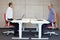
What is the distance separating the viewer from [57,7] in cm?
796

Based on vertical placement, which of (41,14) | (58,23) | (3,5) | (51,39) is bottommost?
(51,39)

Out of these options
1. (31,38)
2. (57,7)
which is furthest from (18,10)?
(31,38)

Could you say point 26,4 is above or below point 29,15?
above

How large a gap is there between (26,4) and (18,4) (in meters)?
0.45

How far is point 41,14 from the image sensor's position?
8.00 meters

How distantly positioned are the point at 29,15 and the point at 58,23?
1690 mm

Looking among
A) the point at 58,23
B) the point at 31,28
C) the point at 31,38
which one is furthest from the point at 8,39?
the point at 58,23

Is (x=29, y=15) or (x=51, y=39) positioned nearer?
(x=51, y=39)

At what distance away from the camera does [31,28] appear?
8031 mm

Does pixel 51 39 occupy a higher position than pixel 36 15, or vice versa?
pixel 36 15

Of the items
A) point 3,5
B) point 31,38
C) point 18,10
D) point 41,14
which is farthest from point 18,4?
point 31,38

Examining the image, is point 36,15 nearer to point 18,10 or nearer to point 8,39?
point 18,10

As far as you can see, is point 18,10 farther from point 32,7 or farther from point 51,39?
point 51,39

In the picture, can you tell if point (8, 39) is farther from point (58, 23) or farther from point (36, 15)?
point (58, 23)
